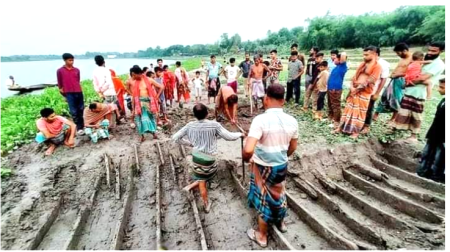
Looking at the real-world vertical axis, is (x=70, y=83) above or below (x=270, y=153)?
above

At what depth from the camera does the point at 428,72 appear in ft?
15.7

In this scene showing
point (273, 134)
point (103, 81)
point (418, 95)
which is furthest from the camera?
point (103, 81)

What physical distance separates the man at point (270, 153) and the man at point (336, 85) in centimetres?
378

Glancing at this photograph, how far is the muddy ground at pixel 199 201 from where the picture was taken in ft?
10.8

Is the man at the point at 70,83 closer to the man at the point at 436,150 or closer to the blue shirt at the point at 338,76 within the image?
the blue shirt at the point at 338,76

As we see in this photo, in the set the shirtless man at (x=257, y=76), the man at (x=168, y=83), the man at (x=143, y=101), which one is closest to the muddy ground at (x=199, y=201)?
the man at (x=143, y=101)

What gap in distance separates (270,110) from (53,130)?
496 cm

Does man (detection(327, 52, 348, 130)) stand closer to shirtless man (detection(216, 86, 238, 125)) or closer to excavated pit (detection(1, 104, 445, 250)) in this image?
excavated pit (detection(1, 104, 445, 250))

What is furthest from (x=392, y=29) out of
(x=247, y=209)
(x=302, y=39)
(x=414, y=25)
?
(x=247, y=209)

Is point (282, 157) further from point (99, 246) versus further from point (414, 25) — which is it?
point (414, 25)

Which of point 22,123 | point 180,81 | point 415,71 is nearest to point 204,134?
point 415,71

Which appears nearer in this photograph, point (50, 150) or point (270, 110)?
point (270, 110)

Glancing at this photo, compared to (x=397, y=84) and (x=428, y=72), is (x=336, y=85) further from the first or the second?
(x=428, y=72)

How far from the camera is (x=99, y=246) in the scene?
329 centimetres
